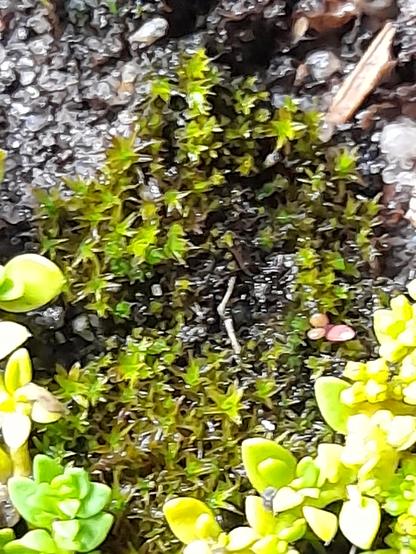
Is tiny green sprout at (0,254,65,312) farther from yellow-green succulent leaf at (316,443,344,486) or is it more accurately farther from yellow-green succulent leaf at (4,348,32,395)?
yellow-green succulent leaf at (316,443,344,486)

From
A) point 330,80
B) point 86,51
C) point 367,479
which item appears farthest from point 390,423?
point 86,51

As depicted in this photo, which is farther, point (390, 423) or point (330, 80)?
point (330, 80)

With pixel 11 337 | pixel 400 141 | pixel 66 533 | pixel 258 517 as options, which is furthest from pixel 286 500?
pixel 400 141

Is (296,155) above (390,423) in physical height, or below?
above

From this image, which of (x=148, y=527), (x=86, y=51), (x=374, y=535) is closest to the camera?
(x=374, y=535)

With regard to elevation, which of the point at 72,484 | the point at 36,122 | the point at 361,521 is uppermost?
the point at 36,122

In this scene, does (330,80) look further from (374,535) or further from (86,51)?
(374,535)

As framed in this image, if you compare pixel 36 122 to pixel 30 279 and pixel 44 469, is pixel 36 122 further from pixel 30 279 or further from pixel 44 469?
pixel 44 469
